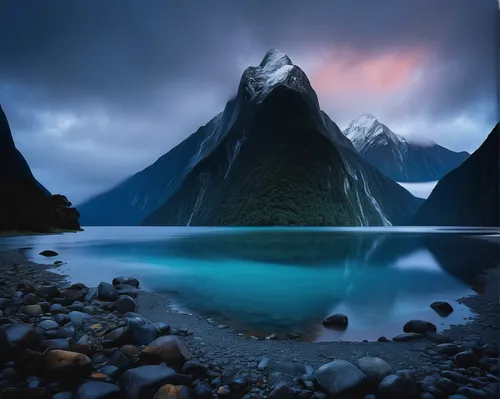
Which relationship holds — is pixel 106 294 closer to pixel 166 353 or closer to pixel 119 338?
pixel 119 338

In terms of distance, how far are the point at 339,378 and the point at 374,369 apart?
2.48 ft

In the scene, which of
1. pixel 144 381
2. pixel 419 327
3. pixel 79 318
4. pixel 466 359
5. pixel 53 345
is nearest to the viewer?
pixel 144 381

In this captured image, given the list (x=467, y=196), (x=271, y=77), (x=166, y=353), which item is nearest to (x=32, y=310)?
(x=166, y=353)

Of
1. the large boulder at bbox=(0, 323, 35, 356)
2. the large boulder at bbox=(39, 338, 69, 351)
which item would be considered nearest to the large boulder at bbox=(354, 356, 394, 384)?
the large boulder at bbox=(39, 338, 69, 351)

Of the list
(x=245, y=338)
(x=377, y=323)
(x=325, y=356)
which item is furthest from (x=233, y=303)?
(x=325, y=356)

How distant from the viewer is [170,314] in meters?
9.10

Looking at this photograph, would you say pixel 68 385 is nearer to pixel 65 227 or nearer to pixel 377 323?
pixel 377 323

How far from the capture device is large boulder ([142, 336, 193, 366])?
5066mm

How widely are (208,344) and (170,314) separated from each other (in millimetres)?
3021

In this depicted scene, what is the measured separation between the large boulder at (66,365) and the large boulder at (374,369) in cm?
401

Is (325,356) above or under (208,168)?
under

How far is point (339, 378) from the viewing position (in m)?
4.45

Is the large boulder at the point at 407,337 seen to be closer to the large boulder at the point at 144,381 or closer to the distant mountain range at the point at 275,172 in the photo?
the large boulder at the point at 144,381

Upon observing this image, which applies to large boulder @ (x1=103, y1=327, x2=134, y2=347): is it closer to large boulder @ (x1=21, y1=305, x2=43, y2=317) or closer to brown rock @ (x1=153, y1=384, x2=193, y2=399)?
brown rock @ (x1=153, y1=384, x2=193, y2=399)
